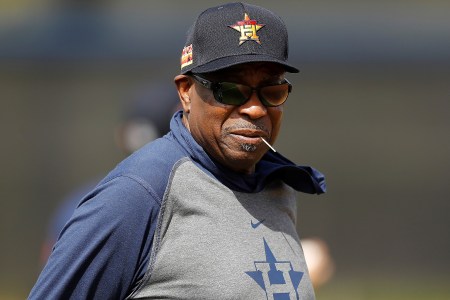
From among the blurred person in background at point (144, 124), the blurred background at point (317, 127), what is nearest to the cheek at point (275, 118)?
the blurred person in background at point (144, 124)

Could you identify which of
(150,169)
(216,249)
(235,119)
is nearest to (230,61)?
(235,119)

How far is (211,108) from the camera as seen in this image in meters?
2.88

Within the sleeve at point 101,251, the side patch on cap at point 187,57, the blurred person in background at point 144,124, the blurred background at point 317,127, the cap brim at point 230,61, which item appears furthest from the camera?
the blurred background at point 317,127

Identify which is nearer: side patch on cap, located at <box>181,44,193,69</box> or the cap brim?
the cap brim

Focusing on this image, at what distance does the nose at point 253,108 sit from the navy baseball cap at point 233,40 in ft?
0.44

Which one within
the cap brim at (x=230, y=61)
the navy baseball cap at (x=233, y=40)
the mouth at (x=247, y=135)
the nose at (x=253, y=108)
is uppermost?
the navy baseball cap at (x=233, y=40)

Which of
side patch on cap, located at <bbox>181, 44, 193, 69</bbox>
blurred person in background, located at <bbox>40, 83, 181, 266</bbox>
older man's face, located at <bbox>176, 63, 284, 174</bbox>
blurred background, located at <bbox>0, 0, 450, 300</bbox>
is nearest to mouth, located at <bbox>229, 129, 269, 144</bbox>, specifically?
older man's face, located at <bbox>176, 63, 284, 174</bbox>

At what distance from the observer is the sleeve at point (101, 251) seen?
2.62m

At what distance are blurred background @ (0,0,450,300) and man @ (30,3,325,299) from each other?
7.76m

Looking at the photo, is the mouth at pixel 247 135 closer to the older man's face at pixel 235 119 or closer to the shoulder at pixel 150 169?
the older man's face at pixel 235 119

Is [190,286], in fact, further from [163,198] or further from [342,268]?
[342,268]

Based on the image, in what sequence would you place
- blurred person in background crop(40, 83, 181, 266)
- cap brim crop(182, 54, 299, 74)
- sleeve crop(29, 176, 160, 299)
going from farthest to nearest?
blurred person in background crop(40, 83, 181, 266) < cap brim crop(182, 54, 299, 74) < sleeve crop(29, 176, 160, 299)

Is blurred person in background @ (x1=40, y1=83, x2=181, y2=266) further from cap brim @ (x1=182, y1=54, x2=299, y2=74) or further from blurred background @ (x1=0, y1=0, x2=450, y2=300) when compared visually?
blurred background @ (x1=0, y1=0, x2=450, y2=300)

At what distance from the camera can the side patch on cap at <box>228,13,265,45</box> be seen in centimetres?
285
